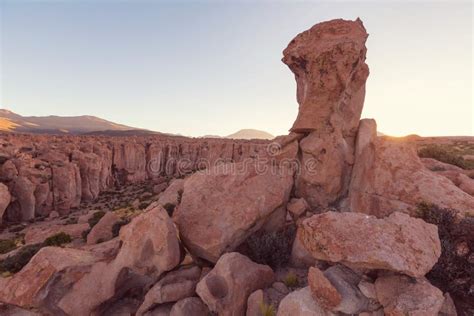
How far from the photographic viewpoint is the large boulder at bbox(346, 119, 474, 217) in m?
11.3

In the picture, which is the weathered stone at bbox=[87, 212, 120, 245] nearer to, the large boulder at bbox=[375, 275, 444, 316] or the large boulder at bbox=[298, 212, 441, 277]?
the large boulder at bbox=[298, 212, 441, 277]

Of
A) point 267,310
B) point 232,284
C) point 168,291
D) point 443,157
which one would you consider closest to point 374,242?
point 267,310

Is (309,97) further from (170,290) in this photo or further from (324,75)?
(170,290)

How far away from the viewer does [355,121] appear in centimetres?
1515

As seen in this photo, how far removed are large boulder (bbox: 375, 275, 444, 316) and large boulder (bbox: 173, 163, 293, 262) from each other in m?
6.01

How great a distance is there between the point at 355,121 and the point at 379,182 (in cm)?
406

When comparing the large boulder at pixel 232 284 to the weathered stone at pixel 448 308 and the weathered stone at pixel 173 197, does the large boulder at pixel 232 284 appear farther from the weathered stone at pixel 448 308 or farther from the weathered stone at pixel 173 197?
the weathered stone at pixel 173 197

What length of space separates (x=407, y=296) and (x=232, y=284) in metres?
5.27

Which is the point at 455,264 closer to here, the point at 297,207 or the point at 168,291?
the point at 297,207

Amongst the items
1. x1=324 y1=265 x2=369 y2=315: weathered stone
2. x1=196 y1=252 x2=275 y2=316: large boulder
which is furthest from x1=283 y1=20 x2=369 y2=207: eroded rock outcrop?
x1=324 y1=265 x2=369 y2=315: weathered stone

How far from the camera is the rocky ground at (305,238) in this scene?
25.2ft

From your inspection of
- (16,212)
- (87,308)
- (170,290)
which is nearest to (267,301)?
(170,290)

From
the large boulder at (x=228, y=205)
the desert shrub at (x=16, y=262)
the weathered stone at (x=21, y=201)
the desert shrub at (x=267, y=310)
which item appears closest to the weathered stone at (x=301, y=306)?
the desert shrub at (x=267, y=310)

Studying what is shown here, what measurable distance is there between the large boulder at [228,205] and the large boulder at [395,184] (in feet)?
11.7
